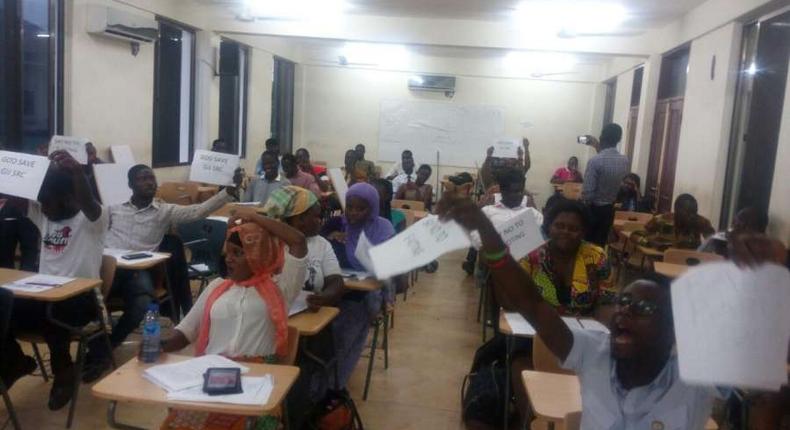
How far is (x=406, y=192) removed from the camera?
7.61 m

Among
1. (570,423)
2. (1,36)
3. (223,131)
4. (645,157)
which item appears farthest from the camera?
(223,131)

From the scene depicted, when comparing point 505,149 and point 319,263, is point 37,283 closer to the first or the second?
point 319,263

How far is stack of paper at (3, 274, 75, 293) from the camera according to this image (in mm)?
2910

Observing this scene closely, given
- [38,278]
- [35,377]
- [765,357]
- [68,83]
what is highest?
[68,83]

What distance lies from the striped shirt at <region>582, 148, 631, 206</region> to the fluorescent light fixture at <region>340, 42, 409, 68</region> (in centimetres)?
760

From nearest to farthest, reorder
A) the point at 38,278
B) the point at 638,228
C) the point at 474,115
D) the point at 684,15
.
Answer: the point at 38,278 → the point at 638,228 → the point at 684,15 → the point at 474,115

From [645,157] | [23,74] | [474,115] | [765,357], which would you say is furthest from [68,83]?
[474,115]

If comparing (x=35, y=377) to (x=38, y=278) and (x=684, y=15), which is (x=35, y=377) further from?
(x=684, y=15)

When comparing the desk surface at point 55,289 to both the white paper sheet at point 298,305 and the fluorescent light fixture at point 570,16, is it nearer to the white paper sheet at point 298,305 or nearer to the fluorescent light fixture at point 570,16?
the white paper sheet at point 298,305

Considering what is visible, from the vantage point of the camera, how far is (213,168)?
5578 millimetres

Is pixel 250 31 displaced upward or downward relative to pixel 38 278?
upward

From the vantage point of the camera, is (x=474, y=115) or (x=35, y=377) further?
(x=474, y=115)

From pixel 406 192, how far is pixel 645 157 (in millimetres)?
3351

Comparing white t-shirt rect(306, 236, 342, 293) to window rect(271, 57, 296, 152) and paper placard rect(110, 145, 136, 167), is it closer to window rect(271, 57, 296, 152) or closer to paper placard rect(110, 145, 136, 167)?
paper placard rect(110, 145, 136, 167)
